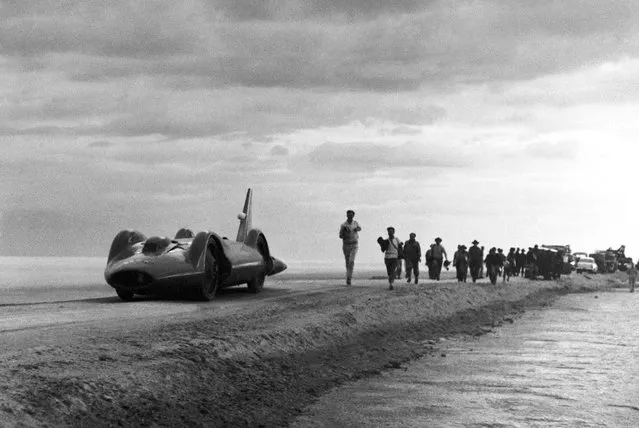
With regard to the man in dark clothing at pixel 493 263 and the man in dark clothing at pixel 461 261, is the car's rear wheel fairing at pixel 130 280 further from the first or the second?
the man in dark clothing at pixel 493 263

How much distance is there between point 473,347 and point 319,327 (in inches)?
171

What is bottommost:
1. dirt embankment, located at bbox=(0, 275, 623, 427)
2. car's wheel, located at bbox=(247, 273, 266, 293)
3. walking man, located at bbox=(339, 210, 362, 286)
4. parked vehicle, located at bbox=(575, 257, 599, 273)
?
dirt embankment, located at bbox=(0, 275, 623, 427)

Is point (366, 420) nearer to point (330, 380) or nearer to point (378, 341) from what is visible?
point (330, 380)

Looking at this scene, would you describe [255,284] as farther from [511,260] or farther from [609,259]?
[609,259]

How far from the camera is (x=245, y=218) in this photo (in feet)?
103

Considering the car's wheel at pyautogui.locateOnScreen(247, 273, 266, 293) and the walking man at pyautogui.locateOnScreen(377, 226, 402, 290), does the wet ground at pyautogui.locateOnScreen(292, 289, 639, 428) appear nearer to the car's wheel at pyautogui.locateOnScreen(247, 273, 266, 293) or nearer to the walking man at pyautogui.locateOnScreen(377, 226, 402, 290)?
the walking man at pyautogui.locateOnScreen(377, 226, 402, 290)

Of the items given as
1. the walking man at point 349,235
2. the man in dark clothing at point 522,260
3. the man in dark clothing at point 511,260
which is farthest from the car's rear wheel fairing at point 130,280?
the man in dark clothing at point 522,260

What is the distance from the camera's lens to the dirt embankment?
36.7 ft

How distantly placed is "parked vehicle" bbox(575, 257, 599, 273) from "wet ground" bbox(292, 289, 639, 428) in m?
67.7

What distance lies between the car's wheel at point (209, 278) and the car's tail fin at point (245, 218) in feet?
21.3

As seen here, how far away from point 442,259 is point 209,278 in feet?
72.9

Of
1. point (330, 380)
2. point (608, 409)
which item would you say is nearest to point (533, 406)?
point (608, 409)

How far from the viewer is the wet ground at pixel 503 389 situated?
44.2ft

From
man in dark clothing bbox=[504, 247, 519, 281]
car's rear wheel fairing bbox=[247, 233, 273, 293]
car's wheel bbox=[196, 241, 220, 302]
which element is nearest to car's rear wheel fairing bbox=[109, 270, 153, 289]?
car's wheel bbox=[196, 241, 220, 302]
